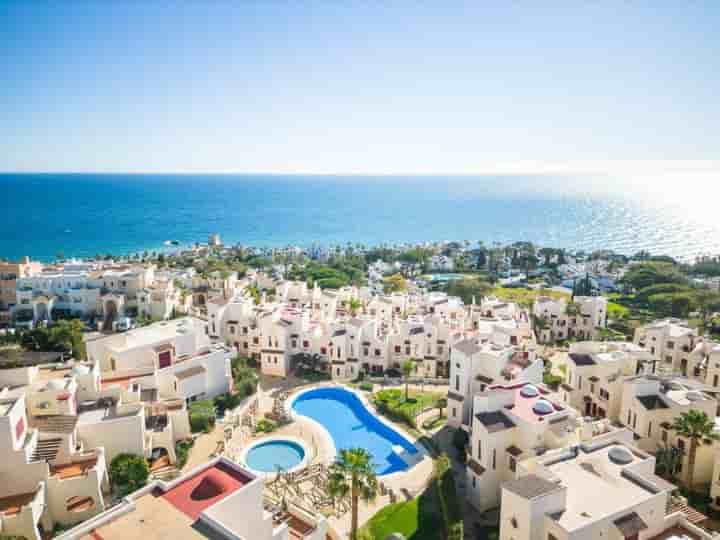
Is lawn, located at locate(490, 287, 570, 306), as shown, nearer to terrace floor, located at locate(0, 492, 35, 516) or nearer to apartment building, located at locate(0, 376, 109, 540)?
apartment building, located at locate(0, 376, 109, 540)

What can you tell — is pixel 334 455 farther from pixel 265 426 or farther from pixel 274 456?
pixel 265 426

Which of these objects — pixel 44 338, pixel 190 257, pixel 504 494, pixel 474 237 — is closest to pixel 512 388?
pixel 504 494

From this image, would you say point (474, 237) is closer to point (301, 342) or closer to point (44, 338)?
point (301, 342)

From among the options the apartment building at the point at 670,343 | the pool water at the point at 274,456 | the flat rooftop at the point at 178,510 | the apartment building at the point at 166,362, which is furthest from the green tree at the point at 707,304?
the flat rooftop at the point at 178,510

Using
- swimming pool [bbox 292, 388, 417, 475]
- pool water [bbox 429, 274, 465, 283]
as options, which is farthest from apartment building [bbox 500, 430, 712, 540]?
pool water [bbox 429, 274, 465, 283]

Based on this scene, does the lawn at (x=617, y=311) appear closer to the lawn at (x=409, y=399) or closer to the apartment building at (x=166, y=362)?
the lawn at (x=409, y=399)

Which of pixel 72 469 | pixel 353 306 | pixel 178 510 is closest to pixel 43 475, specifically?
pixel 72 469

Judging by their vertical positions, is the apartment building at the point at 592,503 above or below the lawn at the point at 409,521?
above
